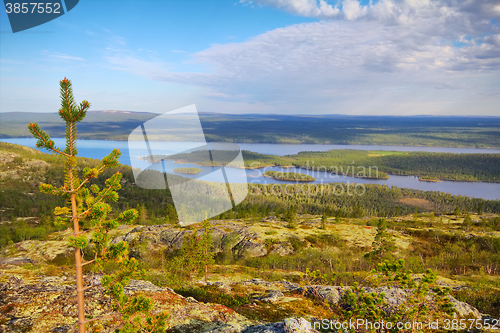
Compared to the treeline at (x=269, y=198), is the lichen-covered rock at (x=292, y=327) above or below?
above

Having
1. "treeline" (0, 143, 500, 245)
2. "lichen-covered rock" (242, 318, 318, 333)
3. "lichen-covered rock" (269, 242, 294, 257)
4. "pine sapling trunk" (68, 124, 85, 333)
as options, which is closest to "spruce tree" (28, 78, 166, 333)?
"pine sapling trunk" (68, 124, 85, 333)

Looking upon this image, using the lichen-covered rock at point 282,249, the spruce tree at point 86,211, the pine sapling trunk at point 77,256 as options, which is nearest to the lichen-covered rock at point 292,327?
the spruce tree at point 86,211

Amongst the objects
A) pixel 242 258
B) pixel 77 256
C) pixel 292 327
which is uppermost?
pixel 77 256

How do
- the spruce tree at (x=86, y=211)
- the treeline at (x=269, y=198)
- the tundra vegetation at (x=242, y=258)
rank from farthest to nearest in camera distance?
the treeline at (x=269, y=198) → the tundra vegetation at (x=242, y=258) → the spruce tree at (x=86, y=211)

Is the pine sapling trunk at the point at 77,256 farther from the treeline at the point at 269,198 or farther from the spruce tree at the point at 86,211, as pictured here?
A: the treeline at the point at 269,198

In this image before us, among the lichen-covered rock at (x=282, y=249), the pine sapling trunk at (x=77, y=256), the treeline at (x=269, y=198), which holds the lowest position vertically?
the treeline at (x=269, y=198)

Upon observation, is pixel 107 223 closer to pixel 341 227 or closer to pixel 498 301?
pixel 498 301

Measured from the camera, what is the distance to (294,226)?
6512 cm

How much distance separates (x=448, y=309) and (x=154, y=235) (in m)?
55.5

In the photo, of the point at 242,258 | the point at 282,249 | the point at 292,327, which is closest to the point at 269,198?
the point at 282,249

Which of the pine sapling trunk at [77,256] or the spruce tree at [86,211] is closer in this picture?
the spruce tree at [86,211]

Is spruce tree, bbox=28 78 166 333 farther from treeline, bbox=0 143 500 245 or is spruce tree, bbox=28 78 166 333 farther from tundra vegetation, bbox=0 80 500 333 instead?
treeline, bbox=0 143 500 245

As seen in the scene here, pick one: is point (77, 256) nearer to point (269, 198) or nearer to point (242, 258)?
point (242, 258)

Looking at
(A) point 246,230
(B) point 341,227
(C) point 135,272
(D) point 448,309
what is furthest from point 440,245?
(C) point 135,272
